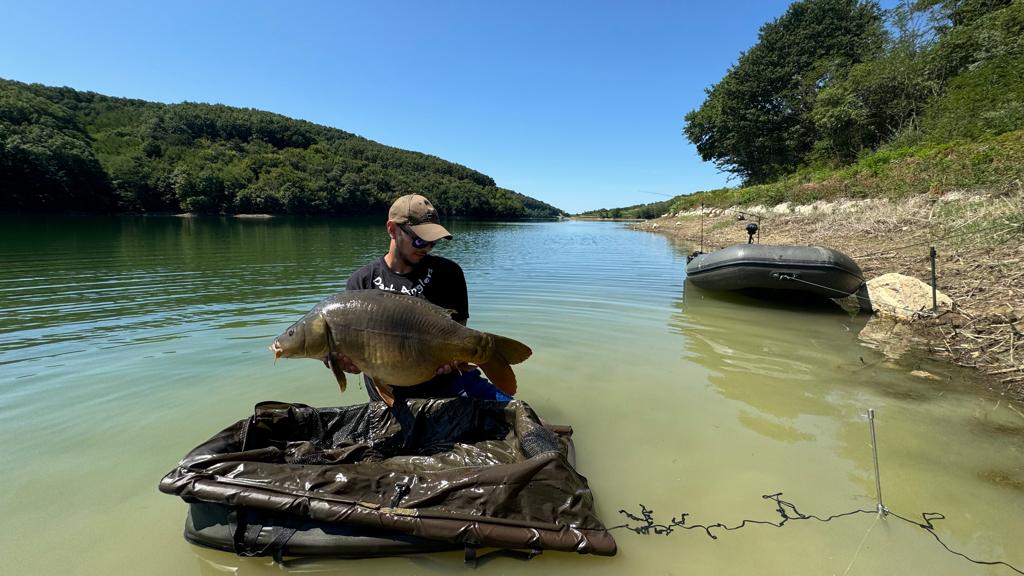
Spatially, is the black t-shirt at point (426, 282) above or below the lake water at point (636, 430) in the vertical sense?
above

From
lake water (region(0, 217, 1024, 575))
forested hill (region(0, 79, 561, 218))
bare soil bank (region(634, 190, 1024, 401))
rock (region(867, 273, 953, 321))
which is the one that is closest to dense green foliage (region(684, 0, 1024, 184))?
bare soil bank (region(634, 190, 1024, 401))

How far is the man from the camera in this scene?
131 inches

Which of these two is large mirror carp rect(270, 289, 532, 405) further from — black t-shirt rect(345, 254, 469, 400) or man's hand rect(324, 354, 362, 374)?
black t-shirt rect(345, 254, 469, 400)

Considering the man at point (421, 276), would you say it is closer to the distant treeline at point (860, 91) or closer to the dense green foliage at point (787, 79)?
the distant treeline at point (860, 91)

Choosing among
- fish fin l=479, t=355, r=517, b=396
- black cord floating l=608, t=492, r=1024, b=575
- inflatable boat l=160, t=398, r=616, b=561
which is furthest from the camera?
fish fin l=479, t=355, r=517, b=396

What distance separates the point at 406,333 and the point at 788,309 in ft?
27.1

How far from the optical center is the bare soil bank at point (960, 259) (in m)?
4.89

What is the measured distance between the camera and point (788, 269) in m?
7.76

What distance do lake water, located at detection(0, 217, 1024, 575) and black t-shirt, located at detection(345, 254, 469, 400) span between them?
125 cm

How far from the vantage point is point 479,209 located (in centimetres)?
11881

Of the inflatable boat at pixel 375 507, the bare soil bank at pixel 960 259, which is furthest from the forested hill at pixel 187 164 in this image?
the bare soil bank at pixel 960 259

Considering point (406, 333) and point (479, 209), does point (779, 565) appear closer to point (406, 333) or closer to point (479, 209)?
point (406, 333)

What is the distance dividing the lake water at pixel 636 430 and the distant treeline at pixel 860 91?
36.4 ft

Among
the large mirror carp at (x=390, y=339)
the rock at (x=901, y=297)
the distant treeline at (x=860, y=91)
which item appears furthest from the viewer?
the distant treeline at (x=860, y=91)
